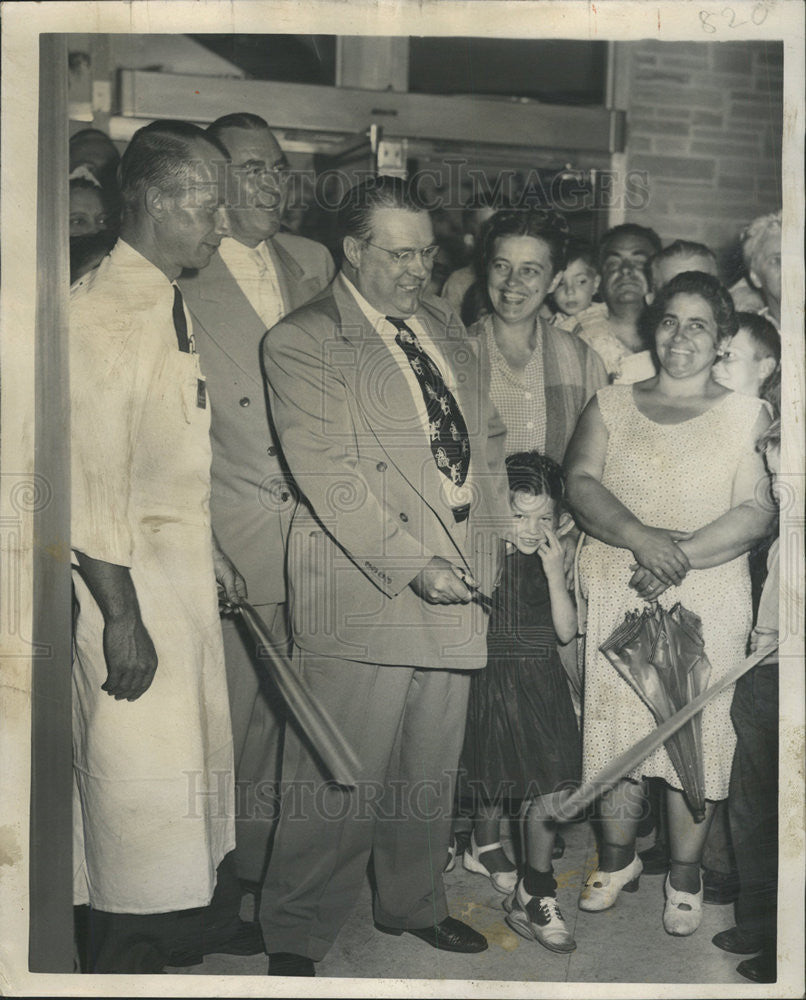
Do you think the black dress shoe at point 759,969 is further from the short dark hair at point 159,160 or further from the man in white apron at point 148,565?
the short dark hair at point 159,160

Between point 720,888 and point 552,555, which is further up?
point 552,555

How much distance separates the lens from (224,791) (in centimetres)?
336

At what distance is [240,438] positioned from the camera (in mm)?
3346

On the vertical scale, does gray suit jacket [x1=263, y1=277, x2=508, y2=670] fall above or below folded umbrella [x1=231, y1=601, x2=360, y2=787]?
above

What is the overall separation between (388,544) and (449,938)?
1312 mm

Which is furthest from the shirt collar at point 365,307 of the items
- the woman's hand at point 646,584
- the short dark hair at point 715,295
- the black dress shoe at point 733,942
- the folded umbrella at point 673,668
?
the black dress shoe at point 733,942

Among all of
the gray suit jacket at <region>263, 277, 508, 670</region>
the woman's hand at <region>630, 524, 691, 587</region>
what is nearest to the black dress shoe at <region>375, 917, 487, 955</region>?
the gray suit jacket at <region>263, 277, 508, 670</region>

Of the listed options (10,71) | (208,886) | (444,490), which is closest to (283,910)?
(208,886)

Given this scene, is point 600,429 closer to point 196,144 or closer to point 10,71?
point 196,144

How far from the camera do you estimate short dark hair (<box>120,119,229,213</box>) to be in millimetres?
3332

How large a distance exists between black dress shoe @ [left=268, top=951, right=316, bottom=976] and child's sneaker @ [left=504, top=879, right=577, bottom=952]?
67 centimetres

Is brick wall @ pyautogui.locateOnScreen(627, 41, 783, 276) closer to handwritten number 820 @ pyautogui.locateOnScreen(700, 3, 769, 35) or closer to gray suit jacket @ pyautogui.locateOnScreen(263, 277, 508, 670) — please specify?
handwritten number 820 @ pyautogui.locateOnScreen(700, 3, 769, 35)

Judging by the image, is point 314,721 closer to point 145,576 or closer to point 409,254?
point 145,576

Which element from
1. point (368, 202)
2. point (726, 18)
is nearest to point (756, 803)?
point (368, 202)
